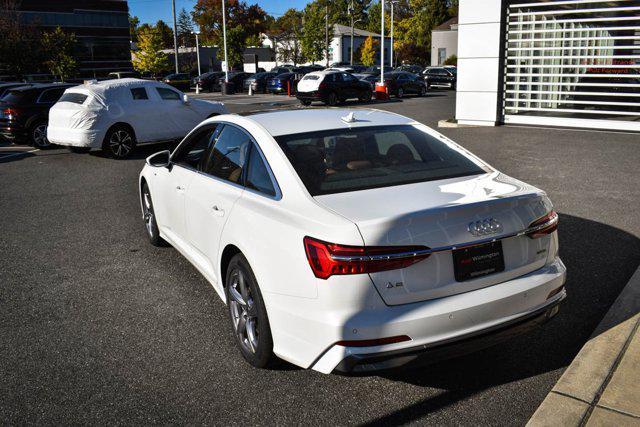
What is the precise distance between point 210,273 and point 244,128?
1080 millimetres

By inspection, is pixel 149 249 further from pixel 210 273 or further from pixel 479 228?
pixel 479 228

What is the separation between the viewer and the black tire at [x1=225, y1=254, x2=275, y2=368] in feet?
11.9

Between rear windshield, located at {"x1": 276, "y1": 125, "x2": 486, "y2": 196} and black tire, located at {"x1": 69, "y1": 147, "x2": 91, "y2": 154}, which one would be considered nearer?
rear windshield, located at {"x1": 276, "y1": 125, "x2": 486, "y2": 196}

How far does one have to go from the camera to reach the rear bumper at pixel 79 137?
1355 cm

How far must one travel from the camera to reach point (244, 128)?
175 inches

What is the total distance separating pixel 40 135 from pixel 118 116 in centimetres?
354

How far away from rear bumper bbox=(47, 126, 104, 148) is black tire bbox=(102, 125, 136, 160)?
20 cm

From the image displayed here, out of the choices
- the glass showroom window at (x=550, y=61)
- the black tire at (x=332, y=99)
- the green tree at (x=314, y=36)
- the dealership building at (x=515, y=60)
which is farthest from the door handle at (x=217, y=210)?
the green tree at (x=314, y=36)

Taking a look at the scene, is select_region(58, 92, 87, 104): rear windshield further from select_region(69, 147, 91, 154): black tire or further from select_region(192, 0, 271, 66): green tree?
select_region(192, 0, 271, 66): green tree

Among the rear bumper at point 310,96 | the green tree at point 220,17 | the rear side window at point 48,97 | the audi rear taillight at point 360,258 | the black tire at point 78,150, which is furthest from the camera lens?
the green tree at point 220,17

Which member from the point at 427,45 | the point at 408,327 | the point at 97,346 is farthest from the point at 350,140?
the point at 427,45

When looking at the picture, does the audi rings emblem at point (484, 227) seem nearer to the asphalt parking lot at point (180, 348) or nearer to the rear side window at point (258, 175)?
the asphalt parking lot at point (180, 348)

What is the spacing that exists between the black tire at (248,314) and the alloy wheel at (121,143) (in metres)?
10.8

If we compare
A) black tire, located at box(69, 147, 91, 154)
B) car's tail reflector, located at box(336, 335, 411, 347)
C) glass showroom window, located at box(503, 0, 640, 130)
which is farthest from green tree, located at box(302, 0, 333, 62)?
car's tail reflector, located at box(336, 335, 411, 347)
